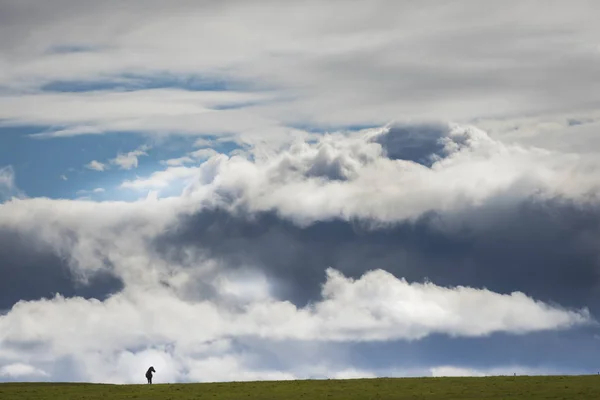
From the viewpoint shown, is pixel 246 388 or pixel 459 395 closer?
pixel 459 395

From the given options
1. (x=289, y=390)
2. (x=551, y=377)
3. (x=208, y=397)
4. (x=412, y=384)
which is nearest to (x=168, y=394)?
(x=208, y=397)

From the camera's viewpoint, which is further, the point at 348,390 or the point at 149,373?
the point at 149,373

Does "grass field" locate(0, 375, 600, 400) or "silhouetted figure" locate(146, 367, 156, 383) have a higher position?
"silhouetted figure" locate(146, 367, 156, 383)

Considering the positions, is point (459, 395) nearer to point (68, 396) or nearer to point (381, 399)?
point (381, 399)

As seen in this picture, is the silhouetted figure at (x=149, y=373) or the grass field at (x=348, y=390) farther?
the silhouetted figure at (x=149, y=373)

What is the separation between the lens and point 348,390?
305ft

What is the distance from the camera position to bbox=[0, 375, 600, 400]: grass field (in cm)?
8694

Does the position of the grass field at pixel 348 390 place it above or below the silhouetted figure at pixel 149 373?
below

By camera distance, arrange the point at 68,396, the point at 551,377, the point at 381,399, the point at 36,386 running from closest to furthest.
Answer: the point at 381,399
the point at 68,396
the point at 551,377
the point at 36,386

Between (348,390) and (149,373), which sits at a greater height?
(149,373)

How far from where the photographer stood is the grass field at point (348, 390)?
86.9 metres

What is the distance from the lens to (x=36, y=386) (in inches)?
4188

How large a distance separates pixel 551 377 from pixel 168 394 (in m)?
40.5

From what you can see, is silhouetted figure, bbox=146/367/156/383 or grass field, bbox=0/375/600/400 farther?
silhouetted figure, bbox=146/367/156/383
